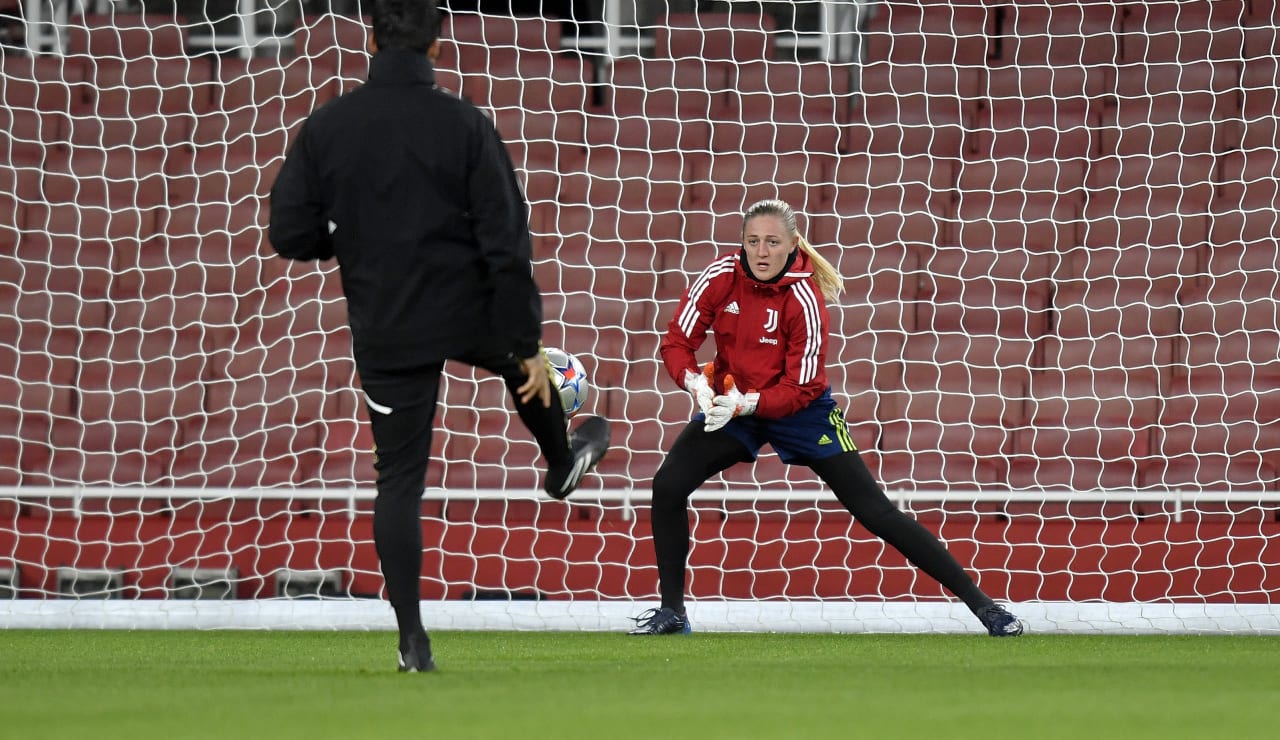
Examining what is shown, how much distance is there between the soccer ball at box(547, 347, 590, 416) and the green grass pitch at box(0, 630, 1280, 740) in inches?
25.2

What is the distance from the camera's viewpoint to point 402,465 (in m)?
3.02

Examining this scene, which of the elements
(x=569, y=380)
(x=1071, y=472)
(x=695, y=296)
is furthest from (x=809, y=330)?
(x=1071, y=472)

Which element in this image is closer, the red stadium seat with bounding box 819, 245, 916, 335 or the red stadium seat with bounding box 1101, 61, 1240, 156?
the red stadium seat with bounding box 819, 245, 916, 335

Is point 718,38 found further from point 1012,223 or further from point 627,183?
point 1012,223

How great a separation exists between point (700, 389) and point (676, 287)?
2273 mm

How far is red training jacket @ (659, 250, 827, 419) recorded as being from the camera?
423cm

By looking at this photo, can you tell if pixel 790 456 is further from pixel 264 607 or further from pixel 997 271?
pixel 997 271

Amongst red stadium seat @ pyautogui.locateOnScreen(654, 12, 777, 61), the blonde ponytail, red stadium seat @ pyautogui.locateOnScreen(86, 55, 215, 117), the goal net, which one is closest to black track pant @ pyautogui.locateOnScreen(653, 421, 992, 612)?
the blonde ponytail

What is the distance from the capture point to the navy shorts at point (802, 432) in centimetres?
426

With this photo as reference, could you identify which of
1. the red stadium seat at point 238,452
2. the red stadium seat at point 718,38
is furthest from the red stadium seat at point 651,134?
the red stadium seat at point 238,452

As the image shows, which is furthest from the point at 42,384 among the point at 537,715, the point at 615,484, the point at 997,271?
the point at 537,715

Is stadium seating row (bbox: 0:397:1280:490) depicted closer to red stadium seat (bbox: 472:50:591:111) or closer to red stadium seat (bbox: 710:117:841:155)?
red stadium seat (bbox: 710:117:841:155)

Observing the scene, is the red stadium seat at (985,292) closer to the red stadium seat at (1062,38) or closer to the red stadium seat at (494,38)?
the red stadium seat at (1062,38)

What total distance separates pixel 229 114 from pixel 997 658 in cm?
436
